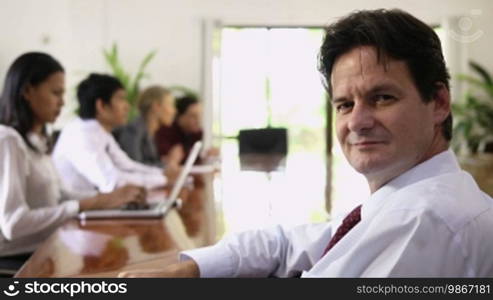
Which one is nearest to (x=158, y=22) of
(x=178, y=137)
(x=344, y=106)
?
(x=344, y=106)

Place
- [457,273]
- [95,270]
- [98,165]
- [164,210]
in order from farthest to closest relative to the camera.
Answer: [98,165], [164,210], [95,270], [457,273]

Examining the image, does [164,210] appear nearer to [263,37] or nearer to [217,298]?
[263,37]

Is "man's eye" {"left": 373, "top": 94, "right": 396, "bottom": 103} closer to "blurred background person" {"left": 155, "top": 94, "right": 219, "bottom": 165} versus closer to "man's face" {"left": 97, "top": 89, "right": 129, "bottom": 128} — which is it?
"man's face" {"left": 97, "top": 89, "right": 129, "bottom": 128}

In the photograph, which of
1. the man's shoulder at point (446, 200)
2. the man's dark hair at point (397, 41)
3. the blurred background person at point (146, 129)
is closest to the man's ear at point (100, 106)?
the blurred background person at point (146, 129)

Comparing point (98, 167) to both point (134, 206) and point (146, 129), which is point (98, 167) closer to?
point (134, 206)

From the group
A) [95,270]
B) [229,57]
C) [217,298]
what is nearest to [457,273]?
[217,298]

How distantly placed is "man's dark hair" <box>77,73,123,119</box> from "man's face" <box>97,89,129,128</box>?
0.02 metres

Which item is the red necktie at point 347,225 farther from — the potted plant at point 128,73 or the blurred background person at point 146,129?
the blurred background person at point 146,129

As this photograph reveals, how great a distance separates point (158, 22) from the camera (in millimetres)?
1538

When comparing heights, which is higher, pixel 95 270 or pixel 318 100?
pixel 318 100

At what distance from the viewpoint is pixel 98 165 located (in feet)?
8.17

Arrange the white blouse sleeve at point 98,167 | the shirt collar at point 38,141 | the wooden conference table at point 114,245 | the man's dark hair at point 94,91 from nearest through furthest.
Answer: the wooden conference table at point 114,245 → the shirt collar at point 38,141 → the white blouse sleeve at point 98,167 → the man's dark hair at point 94,91

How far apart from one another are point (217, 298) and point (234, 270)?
0.56ft

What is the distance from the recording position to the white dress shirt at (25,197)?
1.66 meters
